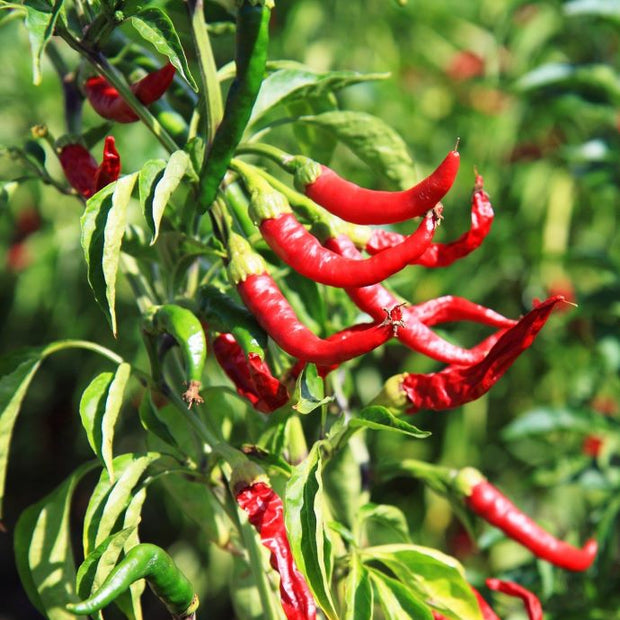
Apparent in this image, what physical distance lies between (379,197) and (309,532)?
27cm

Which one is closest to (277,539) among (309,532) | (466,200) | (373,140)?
(309,532)

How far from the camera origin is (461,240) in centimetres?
88

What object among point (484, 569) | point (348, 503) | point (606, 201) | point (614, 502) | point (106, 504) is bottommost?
point (484, 569)

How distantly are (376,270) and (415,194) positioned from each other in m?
0.07

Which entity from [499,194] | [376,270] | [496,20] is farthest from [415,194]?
[496,20]

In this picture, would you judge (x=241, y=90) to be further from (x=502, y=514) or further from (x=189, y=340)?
(x=502, y=514)

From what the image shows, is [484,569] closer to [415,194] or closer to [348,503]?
[348,503]

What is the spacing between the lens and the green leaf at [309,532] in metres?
0.76

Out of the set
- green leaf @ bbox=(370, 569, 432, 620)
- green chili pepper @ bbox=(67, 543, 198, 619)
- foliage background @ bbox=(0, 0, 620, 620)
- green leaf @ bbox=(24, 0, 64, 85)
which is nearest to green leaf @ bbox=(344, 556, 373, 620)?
green leaf @ bbox=(370, 569, 432, 620)

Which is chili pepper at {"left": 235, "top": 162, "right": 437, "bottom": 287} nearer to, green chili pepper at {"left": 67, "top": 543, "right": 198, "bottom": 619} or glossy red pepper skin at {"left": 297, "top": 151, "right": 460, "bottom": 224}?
glossy red pepper skin at {"left": 297, "top": 151, "right": 460, "bottom": 224}

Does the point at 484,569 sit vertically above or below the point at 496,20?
below

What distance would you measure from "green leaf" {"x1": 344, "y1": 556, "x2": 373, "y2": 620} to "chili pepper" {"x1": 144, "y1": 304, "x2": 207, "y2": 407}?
0.70ft

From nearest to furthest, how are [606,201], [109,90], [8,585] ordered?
[109,90]
[606,201]
[8,585]

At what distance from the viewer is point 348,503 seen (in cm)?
101
